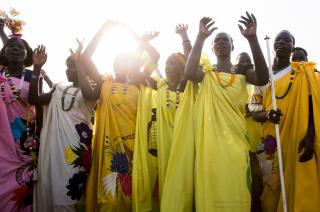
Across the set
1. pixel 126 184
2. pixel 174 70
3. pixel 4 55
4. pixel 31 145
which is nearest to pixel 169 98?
pixel 174 70

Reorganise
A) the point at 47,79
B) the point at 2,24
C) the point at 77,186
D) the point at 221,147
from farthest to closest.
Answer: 1. the point at 47,79
2. the point at 2,24
3. the point at 77,186
4. the point at 221,147

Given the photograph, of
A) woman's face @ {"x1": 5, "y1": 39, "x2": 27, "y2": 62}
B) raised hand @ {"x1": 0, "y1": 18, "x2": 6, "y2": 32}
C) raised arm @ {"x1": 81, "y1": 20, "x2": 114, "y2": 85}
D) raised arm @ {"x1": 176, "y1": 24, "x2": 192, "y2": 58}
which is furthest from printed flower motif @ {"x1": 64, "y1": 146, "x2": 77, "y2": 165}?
raised hand @ {"x1": 0, "y1": 18, "x2": 6, "y2": 32}

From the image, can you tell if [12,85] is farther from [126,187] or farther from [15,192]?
[126,187]

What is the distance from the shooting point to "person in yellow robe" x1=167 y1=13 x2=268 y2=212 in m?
4.31

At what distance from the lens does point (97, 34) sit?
5555 mm

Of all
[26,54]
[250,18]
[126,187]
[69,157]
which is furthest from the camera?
[26,54]

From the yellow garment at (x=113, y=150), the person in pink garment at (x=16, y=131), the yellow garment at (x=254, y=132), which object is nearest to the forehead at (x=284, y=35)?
the yellow garment at (x=254, y=132)

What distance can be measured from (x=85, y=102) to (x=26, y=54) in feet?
4.11

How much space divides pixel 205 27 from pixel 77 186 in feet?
8.65

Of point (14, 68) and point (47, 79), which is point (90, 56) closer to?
point (14, 68)

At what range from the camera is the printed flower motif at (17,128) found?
17.9ft

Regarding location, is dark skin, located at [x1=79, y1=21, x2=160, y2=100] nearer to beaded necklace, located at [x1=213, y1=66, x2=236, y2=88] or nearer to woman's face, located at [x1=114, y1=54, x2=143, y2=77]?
woman's face, located at [x1=114, y1=54, x2=143, y2=77]

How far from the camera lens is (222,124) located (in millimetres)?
4645

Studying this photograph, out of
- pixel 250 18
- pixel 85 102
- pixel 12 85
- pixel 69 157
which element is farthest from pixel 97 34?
pixel 250 18
